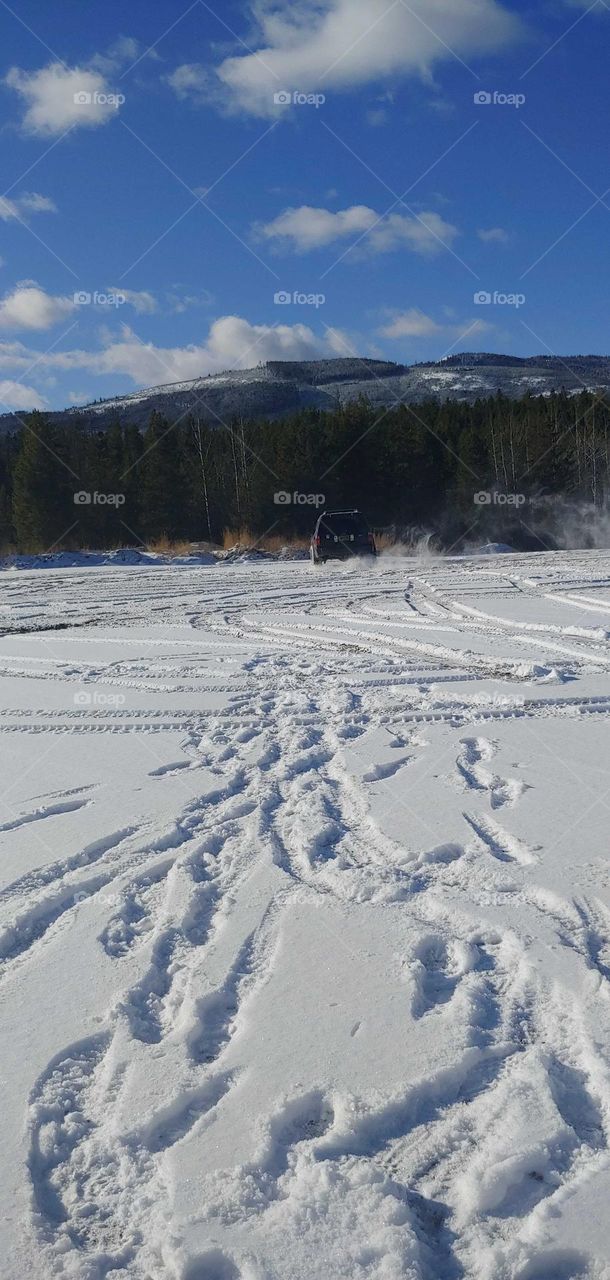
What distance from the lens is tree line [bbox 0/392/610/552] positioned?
40.3 m

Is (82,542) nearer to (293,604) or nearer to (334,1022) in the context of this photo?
(293,604)

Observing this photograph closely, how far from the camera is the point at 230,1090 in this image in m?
2.41

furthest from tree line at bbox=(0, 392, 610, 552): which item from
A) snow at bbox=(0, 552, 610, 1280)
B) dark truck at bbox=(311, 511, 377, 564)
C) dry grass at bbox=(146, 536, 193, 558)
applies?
snow at bbox=(0, 552, 610, 1280)

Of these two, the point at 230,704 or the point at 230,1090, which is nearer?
the point at 230,1090

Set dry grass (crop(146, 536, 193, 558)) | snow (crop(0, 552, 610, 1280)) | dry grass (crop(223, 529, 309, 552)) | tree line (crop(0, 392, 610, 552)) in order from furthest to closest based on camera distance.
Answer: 1. tree line (crop(0, 392, 610, 552))
2. dry grass (crop(223, 529, 309, 552))
3. dry grass (crop(146, 536, 193, 558))
4. snow (crop(0, 552, 610, 1280))

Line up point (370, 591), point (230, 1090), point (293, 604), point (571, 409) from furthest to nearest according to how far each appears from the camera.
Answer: point (571, 409)
point (370, 591)
point (293, 604)
point (230, 1090)

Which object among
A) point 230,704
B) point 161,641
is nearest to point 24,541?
point 161,641

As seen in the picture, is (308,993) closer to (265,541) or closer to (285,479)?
(265,541)

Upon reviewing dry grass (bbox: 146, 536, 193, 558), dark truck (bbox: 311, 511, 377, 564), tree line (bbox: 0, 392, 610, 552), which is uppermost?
tree line (bbox: 0, 392, 610, 552)

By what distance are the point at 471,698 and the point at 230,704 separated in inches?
82.4

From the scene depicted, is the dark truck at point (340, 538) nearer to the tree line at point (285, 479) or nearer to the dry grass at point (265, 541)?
the dry grass at point (265, 541)

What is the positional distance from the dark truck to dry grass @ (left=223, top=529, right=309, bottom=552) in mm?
8317

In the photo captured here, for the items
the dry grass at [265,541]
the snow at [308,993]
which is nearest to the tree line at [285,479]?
the dry grass at [265,541]

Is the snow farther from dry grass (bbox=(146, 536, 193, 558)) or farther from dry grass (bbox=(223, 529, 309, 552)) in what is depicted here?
dry grass (bbox=(223, 529, 309, 552))
